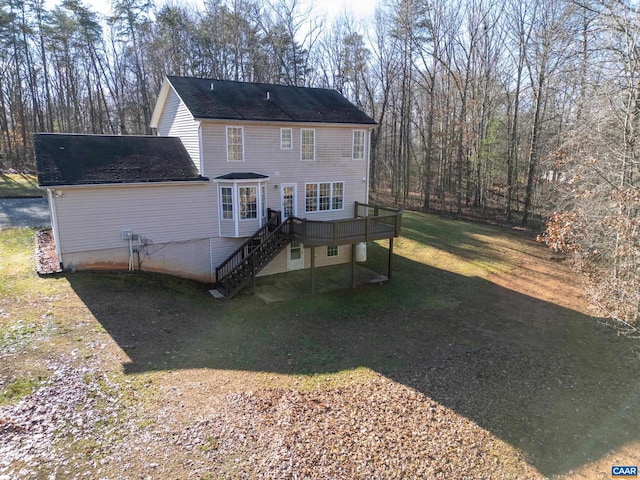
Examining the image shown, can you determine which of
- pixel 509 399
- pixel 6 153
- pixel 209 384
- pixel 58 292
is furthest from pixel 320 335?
pixel 6 153

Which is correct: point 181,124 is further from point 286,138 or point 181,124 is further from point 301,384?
point 301,384

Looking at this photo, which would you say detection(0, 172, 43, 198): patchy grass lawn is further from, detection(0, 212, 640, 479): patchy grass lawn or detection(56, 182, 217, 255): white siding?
detection(56, 182, 217, 255): white siding

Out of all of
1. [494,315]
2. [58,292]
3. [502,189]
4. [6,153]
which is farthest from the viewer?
[6,153]

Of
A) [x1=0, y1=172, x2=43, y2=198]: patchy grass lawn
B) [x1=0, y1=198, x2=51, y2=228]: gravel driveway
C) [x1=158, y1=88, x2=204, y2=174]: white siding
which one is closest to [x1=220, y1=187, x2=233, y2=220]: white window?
[x1=158, y1=88, x2=204, y2=174]: white siding

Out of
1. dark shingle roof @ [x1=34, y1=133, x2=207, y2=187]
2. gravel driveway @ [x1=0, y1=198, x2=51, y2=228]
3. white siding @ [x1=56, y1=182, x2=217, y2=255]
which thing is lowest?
gravel driveway @ [x1=0, y1=198, x2=51, y2=228]

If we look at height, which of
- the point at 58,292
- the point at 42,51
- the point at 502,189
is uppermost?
the point at 42,51

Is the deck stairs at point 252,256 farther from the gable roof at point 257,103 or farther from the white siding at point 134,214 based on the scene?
the gable roof at point 257,103

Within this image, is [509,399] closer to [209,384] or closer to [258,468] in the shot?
[258,468]
